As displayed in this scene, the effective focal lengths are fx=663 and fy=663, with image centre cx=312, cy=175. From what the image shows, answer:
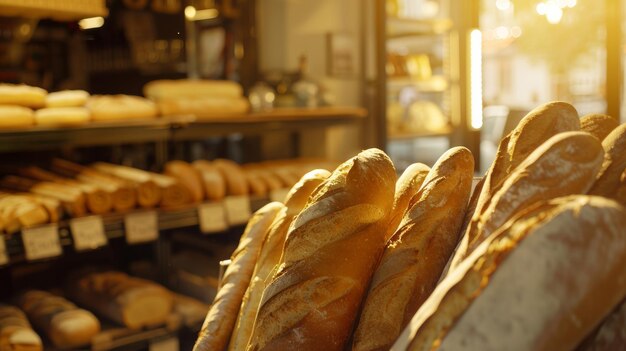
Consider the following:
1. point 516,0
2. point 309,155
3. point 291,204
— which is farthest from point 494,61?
point 291,204

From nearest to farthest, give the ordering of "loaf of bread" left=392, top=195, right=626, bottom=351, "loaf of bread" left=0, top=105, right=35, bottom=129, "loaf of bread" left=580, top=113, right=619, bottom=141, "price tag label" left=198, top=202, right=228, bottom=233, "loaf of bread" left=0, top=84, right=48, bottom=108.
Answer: "loaf of bread" left=392, top=195, right=626, bottom=351 → "loaf of bread" left=580, top=113, right=619, bottom=141 → "loaf of bread" left=0, top=105, right=35, bottom=129 → "loaf of bread" left=0, top=84, right=48, bottom=108 → "price tag label" left=198, top=202, right=228, bottom=233

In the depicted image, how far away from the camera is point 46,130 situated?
92.7 inches

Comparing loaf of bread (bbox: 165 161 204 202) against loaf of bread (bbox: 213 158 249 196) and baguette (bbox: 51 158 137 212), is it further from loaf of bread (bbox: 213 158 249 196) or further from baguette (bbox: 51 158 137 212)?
baguette (bbox: 51 158 137 212)

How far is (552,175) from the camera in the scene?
Result: 2.33 feet

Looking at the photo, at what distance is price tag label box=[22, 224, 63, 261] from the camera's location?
2.19m

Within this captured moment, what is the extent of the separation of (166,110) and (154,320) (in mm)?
879

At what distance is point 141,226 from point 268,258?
1.58 metres

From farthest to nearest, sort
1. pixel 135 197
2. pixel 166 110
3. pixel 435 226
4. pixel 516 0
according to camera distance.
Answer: pixel 516 0, pixel 166 110, pixel 135 197, pixel 435 226

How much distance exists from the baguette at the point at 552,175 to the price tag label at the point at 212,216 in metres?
2.05

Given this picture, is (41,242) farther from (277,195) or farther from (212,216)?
(277,195)

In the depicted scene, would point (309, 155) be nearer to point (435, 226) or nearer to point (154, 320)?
point (154, 320)

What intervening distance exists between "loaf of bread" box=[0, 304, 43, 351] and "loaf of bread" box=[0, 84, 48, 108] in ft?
2.54

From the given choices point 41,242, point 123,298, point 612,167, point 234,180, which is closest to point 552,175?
point 612,167

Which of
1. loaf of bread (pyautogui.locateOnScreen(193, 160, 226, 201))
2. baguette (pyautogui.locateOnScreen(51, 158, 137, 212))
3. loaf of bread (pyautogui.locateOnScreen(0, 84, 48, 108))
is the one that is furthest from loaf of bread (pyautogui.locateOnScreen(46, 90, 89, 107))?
loaf of bread (pyautogui.locateOnScreen(193, 160, 226, 201))
